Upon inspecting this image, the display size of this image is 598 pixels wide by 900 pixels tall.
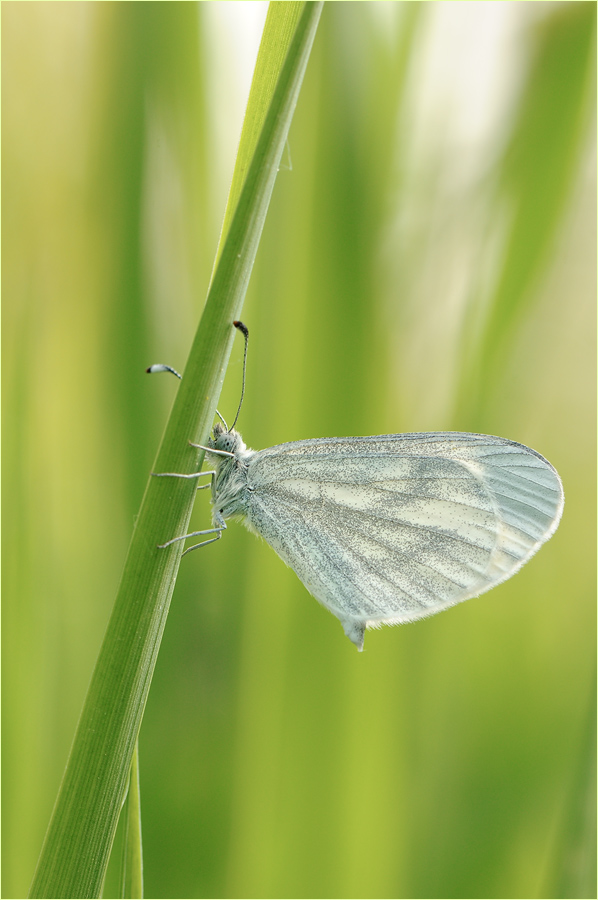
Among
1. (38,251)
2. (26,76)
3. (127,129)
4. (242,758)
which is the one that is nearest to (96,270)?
(38,251)

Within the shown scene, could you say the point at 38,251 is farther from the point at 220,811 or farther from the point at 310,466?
the point at 220,811

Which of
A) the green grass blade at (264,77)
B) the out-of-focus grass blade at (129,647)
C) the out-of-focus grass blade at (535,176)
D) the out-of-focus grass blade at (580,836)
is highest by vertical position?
the out-of-focus grass blade at (535,176)

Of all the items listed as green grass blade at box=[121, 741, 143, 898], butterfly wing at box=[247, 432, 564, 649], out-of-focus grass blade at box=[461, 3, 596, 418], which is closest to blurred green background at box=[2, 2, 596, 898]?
out-of-focus grass blade at box=[461, 3, 596, 418]

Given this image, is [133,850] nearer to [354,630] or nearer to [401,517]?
[354,630]

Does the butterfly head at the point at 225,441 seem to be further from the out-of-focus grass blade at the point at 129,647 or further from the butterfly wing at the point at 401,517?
the out-of-focus grass blade at the point at 129,647

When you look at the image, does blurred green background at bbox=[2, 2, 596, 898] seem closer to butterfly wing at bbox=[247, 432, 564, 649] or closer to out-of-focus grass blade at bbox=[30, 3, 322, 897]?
butterfly wing at bbox=[247, 432, 564, 649]

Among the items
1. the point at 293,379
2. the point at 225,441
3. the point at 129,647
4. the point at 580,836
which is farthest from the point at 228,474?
the point at 580,836

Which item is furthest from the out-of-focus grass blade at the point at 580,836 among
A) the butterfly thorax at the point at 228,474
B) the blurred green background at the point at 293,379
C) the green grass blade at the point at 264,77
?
the green grass blade at the point at 264,77
